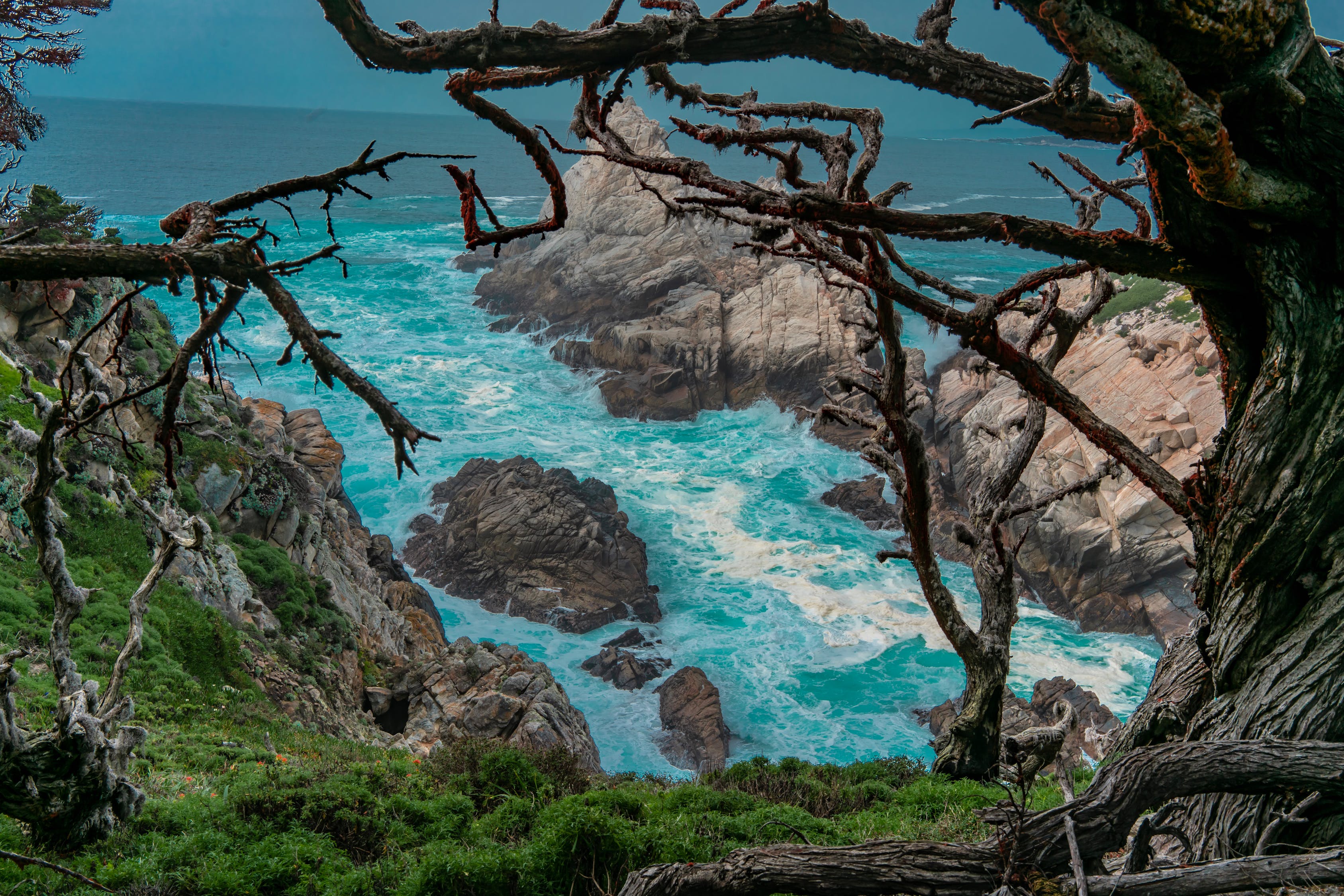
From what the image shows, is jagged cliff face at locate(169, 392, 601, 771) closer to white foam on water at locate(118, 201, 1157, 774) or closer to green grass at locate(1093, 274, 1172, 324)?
white foam on water at locate(118, 201, 1157, 774)

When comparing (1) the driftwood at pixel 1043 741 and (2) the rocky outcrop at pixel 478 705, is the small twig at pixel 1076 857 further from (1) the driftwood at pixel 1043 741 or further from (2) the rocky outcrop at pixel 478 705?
(2) the rocky outcrop at pixel 478 705

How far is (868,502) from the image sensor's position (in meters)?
35.9

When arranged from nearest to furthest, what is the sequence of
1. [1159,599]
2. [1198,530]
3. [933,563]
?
[1198,530] < [933,563] < [1159,599]

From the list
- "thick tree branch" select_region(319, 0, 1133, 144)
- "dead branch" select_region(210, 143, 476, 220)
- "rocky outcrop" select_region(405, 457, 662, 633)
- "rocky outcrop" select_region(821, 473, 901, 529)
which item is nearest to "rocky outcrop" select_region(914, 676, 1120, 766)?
"rocky outcrop" select_region(405, 457, 662, 633)

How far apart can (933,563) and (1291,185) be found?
4707 mm

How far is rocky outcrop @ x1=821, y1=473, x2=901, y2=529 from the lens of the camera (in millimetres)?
35188

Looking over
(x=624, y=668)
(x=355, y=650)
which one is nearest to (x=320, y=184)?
(x=355, y=650)

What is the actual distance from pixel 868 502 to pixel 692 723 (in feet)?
52.9

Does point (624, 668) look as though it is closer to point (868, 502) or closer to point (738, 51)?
point (868, 502)

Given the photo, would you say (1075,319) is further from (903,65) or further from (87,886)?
(87,886)

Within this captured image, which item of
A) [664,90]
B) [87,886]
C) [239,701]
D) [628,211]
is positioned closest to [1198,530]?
[664,90]

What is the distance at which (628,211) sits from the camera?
5606 centimetres

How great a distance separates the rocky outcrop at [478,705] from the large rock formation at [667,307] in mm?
25135

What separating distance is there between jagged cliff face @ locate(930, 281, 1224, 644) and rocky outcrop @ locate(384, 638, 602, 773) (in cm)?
1647
